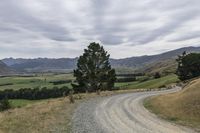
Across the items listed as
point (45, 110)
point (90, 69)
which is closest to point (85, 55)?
point (90, 69)

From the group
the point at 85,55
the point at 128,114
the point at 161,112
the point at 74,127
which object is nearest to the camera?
the point at 74,127

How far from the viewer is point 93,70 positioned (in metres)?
92.5

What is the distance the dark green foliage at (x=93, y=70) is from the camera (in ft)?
302

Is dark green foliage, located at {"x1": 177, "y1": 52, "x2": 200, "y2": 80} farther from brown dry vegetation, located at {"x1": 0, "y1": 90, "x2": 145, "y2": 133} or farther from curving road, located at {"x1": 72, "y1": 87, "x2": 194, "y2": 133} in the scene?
brown dry vegetation, located at {"x1": 0, "y1": 90, "x2": 145, "y2": 133}

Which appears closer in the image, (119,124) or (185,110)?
(119,124)

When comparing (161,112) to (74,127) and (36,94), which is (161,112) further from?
(36,94)

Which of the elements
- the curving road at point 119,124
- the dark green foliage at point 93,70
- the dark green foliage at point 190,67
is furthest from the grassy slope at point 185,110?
the dark green foliage at point 190,67

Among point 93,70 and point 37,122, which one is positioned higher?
point 93,70

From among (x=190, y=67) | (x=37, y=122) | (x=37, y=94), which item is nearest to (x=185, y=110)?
(x=37, y=122)

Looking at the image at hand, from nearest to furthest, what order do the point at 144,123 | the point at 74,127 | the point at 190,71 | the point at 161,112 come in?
1. the point at 74,127
2. the point at 144,123
3. the point at 161,112
4. the point at 190,71

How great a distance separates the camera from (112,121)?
31.6m

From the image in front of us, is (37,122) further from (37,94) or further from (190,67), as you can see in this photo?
(37,94)

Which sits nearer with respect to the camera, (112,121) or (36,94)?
(112,121)

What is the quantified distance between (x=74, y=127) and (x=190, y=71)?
3738 inches
